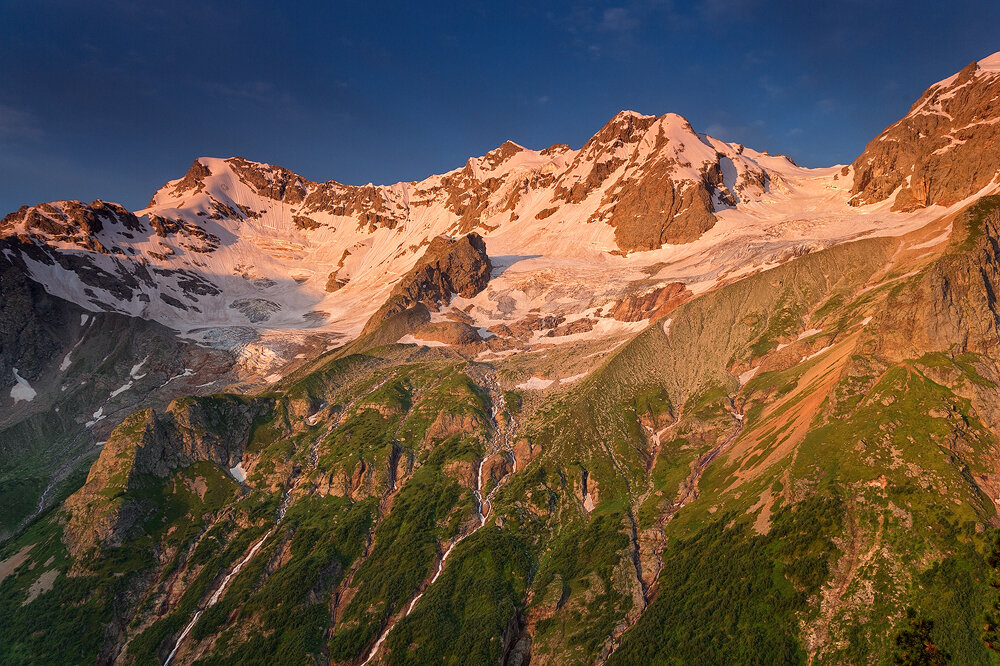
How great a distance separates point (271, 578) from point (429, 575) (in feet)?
145

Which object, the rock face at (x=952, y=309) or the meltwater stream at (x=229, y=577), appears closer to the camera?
the rock face at (x=952, y=309)

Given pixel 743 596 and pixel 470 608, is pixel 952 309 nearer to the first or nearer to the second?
pixel 743 596

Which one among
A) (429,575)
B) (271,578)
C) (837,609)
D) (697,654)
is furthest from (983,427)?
(271,578)

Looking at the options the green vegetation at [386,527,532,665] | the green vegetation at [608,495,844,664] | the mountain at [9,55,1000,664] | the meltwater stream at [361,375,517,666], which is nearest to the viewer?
the green vegetation at [608,495,844,664]

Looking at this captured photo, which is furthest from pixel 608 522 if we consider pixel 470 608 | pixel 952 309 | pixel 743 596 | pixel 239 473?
pixel 239 473

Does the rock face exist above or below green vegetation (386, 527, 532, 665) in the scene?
above

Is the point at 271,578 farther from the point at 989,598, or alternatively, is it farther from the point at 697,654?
the point at 989,598

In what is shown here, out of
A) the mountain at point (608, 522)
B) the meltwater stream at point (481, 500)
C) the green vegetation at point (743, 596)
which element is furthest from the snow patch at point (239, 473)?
the green vegetation at point (743, 596)

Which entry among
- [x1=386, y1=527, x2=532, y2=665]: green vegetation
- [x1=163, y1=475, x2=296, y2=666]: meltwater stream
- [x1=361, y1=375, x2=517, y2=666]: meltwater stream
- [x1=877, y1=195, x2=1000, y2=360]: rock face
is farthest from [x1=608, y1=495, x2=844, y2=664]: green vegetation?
[x1=163, y1=475, x2=296, y2=666]: meltwater stream

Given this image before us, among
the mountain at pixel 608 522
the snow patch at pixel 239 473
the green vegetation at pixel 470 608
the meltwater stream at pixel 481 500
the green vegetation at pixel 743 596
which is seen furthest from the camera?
the snow patch at pixel 239 473

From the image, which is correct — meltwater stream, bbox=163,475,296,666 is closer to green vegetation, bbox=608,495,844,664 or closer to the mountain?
the mountain

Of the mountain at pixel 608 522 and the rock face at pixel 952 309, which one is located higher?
the rock face at pixel 952 309

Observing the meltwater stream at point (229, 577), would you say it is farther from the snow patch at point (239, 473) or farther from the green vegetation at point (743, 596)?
the green vegetation at point (743, 596)

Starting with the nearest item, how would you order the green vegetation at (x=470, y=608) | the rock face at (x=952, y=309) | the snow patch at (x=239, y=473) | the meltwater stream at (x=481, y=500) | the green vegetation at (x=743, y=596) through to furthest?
the green vegetation at (x=743, y=596)
the green vegetation at (x=470, y=608)
the rock face at (x=952, y=309)
the meltwater stream at (x=481, y=500)
the snow patch at (x=239, y=473)
